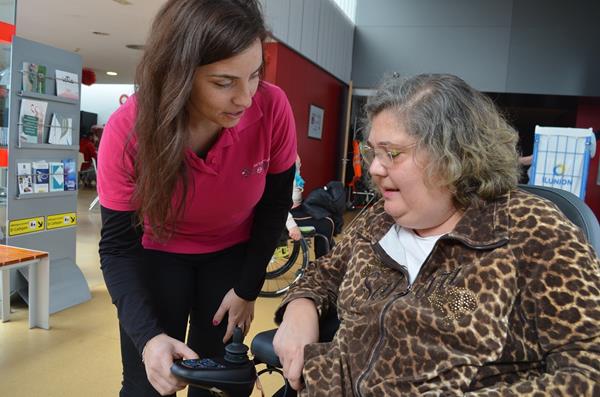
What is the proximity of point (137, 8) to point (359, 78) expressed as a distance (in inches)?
166

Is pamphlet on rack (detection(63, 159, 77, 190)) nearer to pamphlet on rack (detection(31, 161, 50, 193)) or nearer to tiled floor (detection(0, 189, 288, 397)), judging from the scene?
pamphlet on rack (detection(31, 161, 50, 193))

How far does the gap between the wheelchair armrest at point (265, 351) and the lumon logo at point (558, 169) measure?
3.70 metres

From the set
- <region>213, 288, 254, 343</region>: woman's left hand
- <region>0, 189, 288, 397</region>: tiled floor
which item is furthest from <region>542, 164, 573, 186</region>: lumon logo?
<region>213, 288, 254, 343</region>: woman's left hand

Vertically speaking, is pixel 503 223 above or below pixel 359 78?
below

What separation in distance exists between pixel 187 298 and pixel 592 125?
9088 millimetres

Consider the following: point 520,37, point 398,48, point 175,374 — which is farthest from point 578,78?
point 175,374

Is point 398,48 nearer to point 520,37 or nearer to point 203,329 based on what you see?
point 520,37

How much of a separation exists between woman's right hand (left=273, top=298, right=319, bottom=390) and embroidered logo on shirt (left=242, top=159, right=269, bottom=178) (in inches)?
13.0

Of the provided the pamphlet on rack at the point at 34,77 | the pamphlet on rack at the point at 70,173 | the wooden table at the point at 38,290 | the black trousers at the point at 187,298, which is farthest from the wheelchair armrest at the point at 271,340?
the pamphlet on rack at the point at 70,173

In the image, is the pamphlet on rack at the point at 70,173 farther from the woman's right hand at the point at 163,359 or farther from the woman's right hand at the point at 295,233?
the woman's right hand at the point at 163,359

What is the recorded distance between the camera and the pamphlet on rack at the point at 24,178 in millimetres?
2894

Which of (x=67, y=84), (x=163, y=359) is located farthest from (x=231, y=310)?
(x=67, y=84)

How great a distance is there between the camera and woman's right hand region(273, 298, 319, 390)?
1065 mm

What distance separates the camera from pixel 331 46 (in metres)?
7.75
